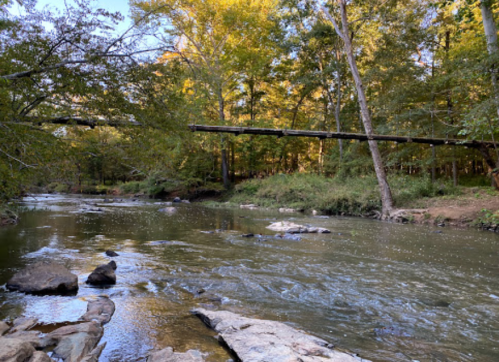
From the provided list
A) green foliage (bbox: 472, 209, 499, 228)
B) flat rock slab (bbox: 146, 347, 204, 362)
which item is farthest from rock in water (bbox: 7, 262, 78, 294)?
green foliage (bbox: 472, 209, 499, 228)

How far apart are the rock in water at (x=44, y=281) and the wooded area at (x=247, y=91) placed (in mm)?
1188

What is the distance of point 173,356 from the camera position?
253 cm

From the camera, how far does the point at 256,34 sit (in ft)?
90.9

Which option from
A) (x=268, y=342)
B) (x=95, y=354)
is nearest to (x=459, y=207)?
(x=268, y=342)

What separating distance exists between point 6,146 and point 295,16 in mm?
22731

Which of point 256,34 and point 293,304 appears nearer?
point 293,304

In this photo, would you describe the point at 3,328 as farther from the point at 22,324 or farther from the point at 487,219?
the point at 487,219

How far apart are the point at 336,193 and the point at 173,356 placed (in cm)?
1546

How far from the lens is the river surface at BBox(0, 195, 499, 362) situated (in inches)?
120

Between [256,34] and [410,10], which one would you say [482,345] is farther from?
[256,34]

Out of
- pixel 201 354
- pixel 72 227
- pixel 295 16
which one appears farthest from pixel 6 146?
pixel 295 16

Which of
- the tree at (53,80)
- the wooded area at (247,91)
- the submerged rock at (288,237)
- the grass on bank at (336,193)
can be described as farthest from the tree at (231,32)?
the tree at (53,80)

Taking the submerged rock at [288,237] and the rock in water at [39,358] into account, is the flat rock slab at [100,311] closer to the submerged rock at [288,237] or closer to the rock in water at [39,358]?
the rock in water at [39,358]

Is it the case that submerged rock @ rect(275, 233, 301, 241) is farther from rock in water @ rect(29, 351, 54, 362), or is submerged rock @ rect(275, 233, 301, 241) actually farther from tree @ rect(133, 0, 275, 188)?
tree @ rect(133, 0, 275, 188)
